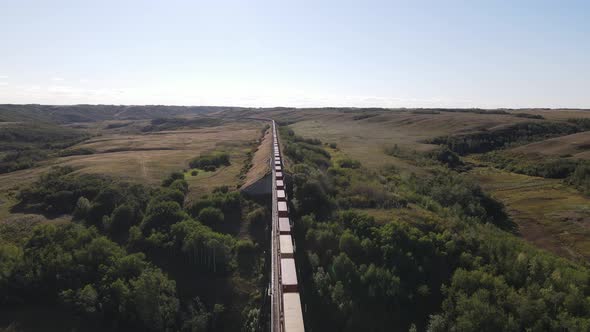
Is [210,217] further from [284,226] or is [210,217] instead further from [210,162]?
[210,162]

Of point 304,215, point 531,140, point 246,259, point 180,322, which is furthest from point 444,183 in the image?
point 531,140

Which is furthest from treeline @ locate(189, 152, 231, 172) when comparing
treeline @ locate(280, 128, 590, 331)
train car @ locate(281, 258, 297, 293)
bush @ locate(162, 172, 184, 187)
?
train car @ locate(281, 258, 297, 293)

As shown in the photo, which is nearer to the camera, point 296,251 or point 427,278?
point 427,278

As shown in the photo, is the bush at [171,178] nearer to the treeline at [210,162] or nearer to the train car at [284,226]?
the treeline at [210,162]

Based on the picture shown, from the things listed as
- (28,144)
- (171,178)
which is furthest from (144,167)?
(28,144)

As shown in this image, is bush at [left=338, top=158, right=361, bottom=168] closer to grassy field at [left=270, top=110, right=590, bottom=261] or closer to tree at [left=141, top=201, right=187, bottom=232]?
grassy field at [left=270, top=110, right=590, bottom=261]
